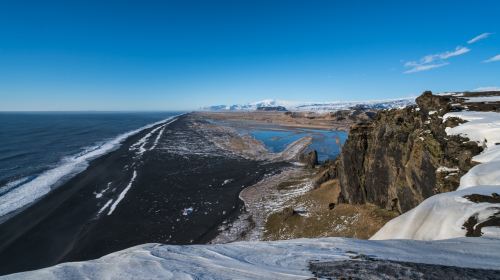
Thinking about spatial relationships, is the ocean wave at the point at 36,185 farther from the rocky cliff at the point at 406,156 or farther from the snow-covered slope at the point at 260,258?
the rocky cliff at the point at 406,156

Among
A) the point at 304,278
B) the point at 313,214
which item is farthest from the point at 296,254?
the point at 313,214

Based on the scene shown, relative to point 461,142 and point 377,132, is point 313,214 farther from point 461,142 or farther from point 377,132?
point 461,142

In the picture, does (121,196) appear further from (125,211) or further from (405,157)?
(405,157)

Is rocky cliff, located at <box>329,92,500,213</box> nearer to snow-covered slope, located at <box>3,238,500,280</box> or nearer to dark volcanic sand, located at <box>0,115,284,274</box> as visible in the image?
snow-covered slope, located at <box>3,238,500,280</box>

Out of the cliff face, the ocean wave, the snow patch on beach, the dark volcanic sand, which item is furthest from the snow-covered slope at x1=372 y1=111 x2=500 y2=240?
the ocean wave

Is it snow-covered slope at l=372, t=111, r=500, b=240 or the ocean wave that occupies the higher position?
snow-covered slope at l=372, t=111, r=500, b=240

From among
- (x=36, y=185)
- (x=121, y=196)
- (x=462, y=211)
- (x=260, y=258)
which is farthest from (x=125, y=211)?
(x=462, y=211)

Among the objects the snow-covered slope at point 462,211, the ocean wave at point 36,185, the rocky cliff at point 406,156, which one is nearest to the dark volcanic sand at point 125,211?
the ocean wave at point 36,185
